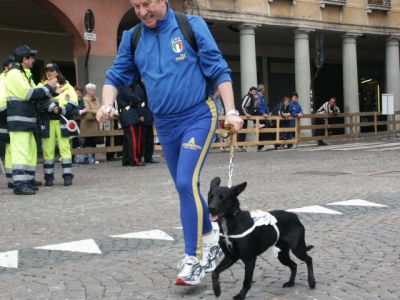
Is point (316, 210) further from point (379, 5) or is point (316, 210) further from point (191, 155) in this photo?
point (379, 5)

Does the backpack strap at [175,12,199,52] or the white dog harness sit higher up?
the backpack strap at [175,12,199,52]

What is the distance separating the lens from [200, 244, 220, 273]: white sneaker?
496cm


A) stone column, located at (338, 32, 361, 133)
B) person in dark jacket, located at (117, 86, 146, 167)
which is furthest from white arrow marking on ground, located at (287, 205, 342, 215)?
stone column, located at (338, 32, 361, 133)

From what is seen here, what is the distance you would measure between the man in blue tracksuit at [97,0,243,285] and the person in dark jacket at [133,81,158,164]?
35.6ft

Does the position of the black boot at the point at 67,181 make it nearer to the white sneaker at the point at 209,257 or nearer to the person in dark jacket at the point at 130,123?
the person in dark jacket at the point at 130,123

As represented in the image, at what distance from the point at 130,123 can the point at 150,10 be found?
11.0m

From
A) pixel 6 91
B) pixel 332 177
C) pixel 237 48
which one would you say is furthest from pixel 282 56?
pixel 6 91

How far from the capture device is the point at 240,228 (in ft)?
14.7

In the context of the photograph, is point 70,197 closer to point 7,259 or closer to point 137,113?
point 7,259

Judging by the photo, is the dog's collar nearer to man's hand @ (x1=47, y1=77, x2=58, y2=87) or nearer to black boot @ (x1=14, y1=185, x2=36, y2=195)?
black boot @ (x1=14, y1=185, x2=36, y2=195)

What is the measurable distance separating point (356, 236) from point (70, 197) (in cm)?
480

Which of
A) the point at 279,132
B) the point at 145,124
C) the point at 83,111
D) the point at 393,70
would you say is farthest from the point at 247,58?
the point at 145,124

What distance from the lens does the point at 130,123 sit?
15.9 m

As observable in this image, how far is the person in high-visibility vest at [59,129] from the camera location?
37.9ft
